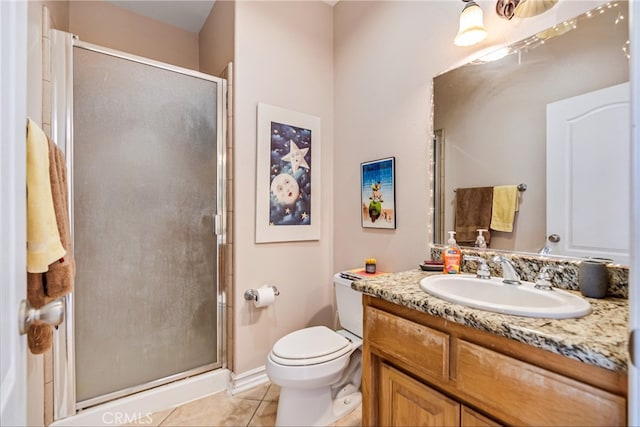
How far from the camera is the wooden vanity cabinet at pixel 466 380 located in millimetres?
669

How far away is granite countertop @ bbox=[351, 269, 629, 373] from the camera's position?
0.64 m

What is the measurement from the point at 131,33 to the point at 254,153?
5.14 feet

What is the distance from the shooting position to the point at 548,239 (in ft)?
3.94

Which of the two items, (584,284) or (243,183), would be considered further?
(243,183)

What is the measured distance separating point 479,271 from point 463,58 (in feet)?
3.46

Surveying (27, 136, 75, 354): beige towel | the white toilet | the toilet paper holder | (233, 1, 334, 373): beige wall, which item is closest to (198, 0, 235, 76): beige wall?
(233, 1, 334, 373): beige wall

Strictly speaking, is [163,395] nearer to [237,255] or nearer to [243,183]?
[237,255]

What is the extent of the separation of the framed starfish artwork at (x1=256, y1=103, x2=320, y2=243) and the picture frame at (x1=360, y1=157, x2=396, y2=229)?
15.2 inches

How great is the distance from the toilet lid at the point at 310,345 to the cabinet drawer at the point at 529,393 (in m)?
0.78

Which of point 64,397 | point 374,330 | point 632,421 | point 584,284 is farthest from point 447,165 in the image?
point 64,397

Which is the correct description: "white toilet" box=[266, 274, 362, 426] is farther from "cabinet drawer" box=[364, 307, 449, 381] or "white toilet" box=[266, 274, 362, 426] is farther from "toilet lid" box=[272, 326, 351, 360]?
"cabinet drawer" box=[364, 307, 449, 381]

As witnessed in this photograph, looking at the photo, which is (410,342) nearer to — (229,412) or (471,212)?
(471,212)

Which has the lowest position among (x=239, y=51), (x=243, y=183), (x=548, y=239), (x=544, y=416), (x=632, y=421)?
(x=544, y=416)

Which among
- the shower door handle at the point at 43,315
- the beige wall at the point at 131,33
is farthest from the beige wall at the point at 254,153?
the shower door handle at the point at 43,315
